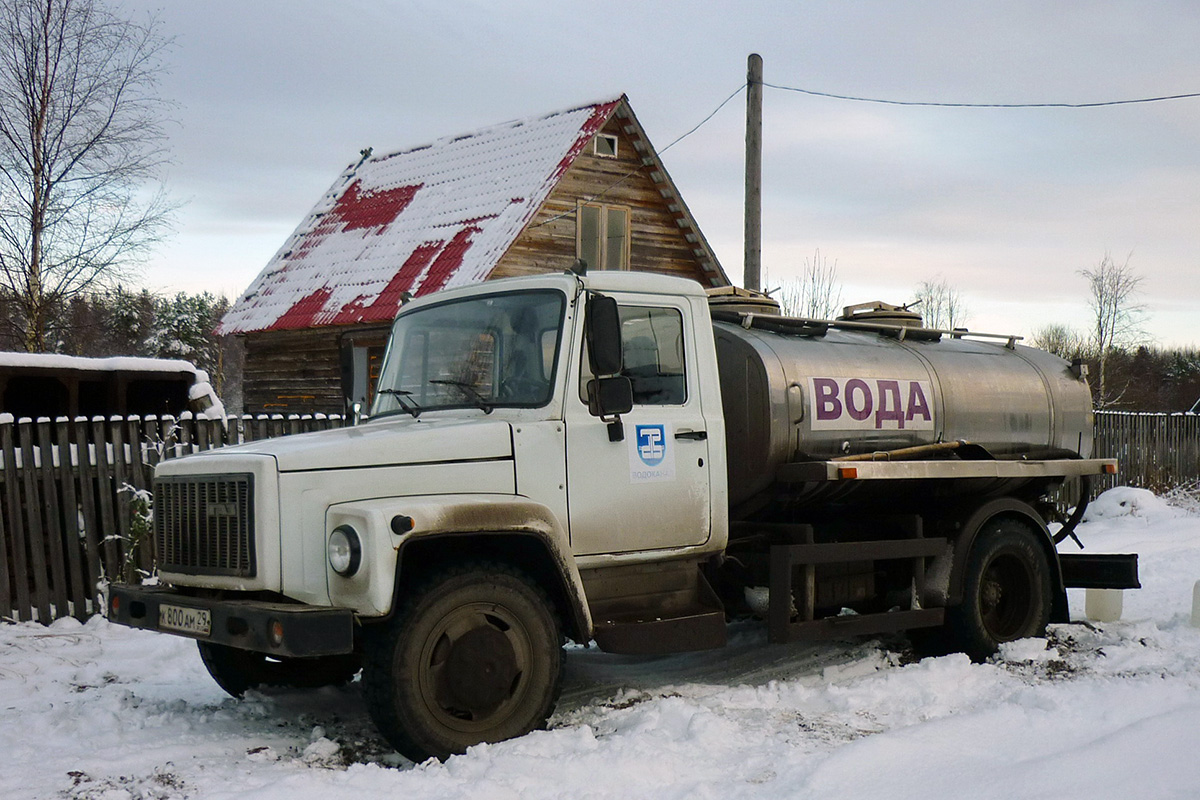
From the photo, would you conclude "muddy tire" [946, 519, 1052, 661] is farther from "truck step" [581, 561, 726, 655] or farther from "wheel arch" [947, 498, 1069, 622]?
"truck step" [581, 561, 726, 655]

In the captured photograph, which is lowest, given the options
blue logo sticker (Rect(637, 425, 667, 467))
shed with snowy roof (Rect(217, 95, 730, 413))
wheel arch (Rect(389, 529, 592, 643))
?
wheel arch (Rect(389, 529, 592, 643))

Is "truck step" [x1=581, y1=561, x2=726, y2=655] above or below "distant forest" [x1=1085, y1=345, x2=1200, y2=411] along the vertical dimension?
above

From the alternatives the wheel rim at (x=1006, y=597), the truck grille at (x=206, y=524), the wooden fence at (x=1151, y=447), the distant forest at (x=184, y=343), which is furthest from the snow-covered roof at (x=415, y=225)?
the truck grille at (x=206, y=524)

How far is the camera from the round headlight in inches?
202

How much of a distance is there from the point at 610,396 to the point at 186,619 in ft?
7.58

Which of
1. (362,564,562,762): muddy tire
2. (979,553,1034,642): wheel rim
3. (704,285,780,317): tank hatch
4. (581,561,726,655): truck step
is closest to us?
(362,564,562,762): muddy tire

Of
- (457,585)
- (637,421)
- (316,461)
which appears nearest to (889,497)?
(637,421)

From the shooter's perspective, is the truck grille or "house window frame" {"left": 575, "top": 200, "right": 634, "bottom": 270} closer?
the truck grille

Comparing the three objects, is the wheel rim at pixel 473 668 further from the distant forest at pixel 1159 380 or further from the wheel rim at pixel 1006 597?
the distant forest at pixel 1159 380

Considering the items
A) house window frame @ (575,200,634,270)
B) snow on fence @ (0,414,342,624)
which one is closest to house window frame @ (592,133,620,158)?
house window frame @ (575,200,634,270)

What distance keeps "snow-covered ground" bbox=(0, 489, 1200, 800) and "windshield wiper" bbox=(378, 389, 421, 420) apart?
1.67 meters

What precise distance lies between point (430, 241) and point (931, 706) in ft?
54.9

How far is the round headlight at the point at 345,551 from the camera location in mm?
5141

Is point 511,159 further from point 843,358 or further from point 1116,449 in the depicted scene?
point 843,358
